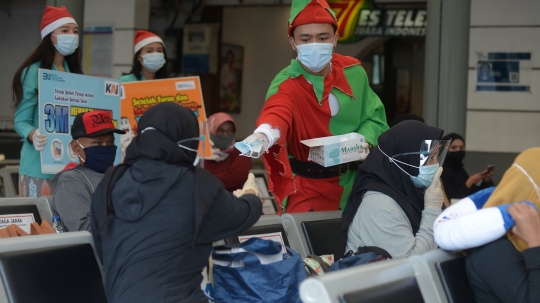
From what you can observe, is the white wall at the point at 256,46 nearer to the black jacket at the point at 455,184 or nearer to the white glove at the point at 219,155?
the white glove at the point at 219,155

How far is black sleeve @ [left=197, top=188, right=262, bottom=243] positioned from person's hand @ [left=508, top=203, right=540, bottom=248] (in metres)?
0.94

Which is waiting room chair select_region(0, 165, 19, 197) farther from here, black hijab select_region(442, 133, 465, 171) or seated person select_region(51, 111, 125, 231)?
black hijab select_region(442, 133, 465, 171)

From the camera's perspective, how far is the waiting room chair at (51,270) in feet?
8.96

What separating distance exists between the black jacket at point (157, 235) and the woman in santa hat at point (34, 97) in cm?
239

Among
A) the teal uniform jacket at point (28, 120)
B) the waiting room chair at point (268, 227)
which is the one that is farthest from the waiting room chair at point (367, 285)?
the teal uniform jacket at point (28, 120)

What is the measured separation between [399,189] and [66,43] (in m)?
2.85

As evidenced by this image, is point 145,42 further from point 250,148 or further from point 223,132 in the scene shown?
point 250,148

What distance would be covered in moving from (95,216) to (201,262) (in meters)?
0.43

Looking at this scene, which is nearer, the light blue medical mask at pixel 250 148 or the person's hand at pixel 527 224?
the person's hand at pixel 527 224

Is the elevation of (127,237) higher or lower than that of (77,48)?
lower

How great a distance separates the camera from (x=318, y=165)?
4141mm

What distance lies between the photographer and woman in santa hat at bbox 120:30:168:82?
21.1 ft

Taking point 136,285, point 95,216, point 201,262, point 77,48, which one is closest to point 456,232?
point 201,262

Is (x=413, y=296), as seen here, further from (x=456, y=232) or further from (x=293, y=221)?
(x=293, y=221)
